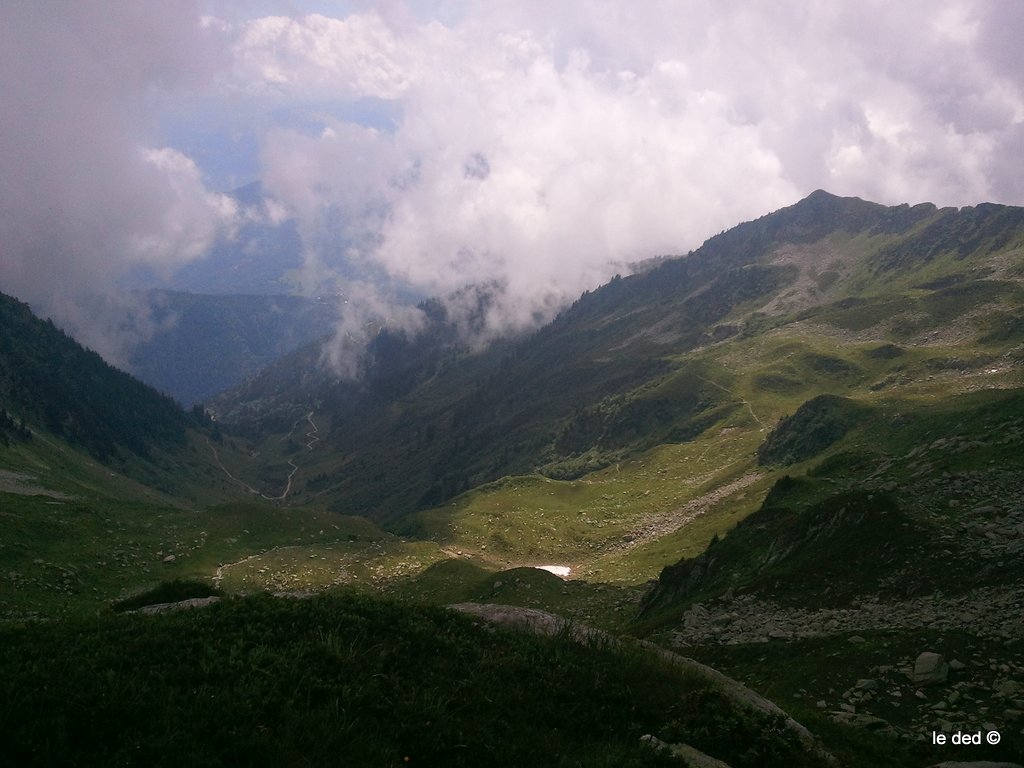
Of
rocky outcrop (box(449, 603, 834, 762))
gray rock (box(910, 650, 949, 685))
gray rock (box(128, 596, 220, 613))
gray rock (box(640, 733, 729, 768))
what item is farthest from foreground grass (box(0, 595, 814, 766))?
gray rock (box(910, 650, 949, 685))

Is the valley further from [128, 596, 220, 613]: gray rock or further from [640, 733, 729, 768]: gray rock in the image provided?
[128, 596, 220, 613]: gray rock

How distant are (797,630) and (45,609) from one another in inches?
1892

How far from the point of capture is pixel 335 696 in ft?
43.5

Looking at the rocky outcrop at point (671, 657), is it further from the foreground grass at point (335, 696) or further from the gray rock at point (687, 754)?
the gray rock at point (687, 754)

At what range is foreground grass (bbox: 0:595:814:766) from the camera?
11.3 metres

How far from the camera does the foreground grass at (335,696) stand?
11312 mm

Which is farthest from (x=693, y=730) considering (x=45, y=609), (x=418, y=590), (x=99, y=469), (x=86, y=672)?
(x=99, y=469)

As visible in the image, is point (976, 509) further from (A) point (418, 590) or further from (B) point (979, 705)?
(A) point (418, 590)

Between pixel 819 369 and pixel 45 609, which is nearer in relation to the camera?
pixel 45 609

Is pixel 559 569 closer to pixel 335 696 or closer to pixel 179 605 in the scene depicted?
pixel 179 605

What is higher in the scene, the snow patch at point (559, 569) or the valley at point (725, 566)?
the valley at point (725, 566)

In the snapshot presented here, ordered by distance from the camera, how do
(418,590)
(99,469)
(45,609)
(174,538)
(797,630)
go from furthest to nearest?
(99,469) → (174,538) → (418,590) → (45,609) → (797,630)

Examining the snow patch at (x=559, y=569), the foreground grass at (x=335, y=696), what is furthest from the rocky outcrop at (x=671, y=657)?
the snow patch at (x=559, y=569)

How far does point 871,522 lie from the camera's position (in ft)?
107
